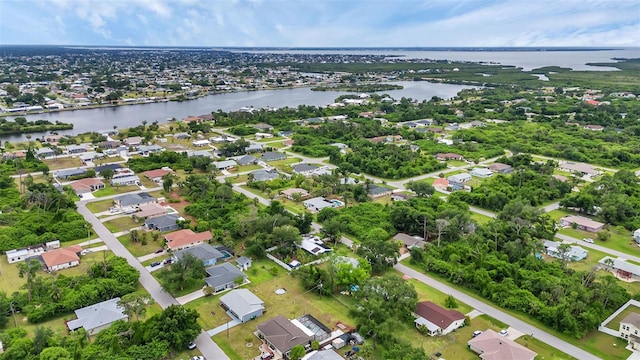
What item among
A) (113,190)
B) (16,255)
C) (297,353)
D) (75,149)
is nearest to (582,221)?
(297,353)

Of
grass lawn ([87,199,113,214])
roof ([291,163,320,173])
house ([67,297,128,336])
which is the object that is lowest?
house ([67,297,128,336])

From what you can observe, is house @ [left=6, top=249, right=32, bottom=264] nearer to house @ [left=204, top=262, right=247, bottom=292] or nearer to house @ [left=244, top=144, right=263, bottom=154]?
house @ [left=204, top=262, right=247, bottom=292]

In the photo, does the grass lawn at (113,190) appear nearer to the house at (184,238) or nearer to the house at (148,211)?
the house at (148,211)

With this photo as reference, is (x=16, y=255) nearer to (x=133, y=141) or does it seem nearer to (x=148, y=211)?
(x=148, y=211)

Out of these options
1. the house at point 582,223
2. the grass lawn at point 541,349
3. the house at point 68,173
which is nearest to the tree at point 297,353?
the grass lawn at point 541,349

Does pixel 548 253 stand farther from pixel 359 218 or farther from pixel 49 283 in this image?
pixel 49 283

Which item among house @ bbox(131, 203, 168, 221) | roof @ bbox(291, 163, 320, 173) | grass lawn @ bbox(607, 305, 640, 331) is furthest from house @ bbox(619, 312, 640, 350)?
roof @ bbox(291, 163, 320, 173)
